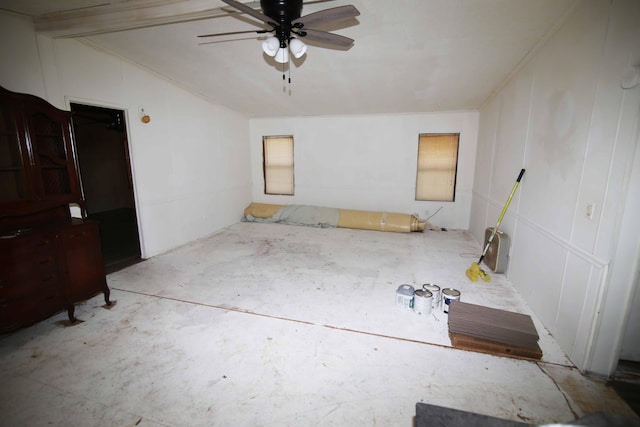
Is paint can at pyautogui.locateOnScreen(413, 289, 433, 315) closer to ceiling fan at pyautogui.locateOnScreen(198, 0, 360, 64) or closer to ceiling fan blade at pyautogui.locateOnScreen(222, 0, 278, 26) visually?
ceiling fan at pyautogui.locateOnScreen(198, 0, 360, 64)

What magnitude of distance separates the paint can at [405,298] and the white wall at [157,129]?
382 centimetres

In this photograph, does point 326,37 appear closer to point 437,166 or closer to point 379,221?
point 379,221

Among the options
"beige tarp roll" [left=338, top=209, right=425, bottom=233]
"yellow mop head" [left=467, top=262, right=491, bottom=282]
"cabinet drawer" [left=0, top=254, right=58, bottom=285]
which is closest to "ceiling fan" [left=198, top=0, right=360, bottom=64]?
"cabinet drawer" [left=0, top=254, right=58, bottom=285]

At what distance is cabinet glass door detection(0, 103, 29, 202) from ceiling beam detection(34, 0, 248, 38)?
3.87 ft

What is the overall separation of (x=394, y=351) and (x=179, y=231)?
4.15 meters

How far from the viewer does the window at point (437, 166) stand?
18.8 ft

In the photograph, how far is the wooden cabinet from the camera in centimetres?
215

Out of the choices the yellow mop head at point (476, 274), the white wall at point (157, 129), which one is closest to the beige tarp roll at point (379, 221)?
the yellow mop head at point (476, 274)

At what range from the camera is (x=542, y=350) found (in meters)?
2.17

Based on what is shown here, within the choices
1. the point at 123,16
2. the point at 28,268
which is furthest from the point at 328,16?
the point at 28,268

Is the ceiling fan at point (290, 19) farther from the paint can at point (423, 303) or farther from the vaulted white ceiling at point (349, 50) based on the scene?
the paint can at point (423, 303)

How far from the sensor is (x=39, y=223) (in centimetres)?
250

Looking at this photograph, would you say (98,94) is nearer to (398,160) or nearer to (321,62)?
(321,62)

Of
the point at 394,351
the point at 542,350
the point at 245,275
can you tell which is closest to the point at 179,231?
the point at 245,275
